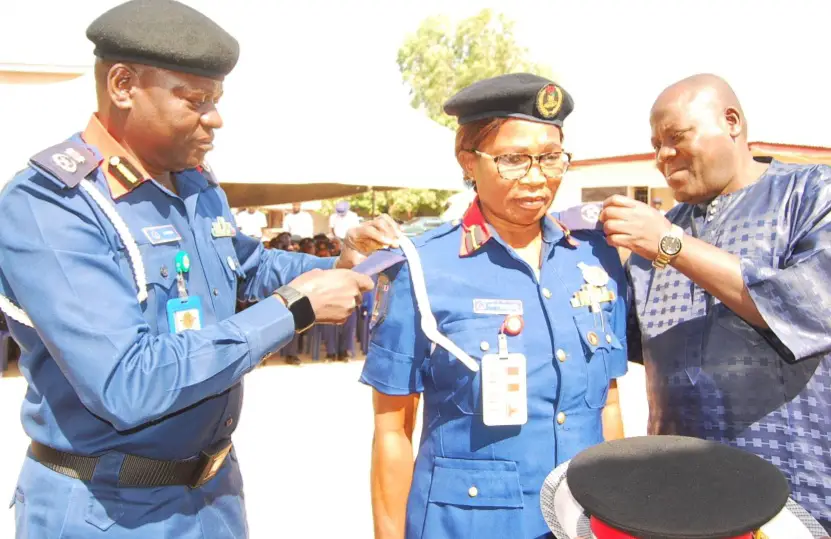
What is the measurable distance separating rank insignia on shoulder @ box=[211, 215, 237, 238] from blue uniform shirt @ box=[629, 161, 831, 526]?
1419mm

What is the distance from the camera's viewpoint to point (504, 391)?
1.91 meters

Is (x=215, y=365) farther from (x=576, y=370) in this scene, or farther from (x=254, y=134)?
(x=254, y=134)

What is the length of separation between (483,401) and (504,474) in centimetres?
21

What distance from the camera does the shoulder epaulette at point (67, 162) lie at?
1.80 meters

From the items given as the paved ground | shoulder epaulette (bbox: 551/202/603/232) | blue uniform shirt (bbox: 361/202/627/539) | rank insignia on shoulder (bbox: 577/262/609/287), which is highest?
shoulder epaulette (bbox: 551/202/603/232)

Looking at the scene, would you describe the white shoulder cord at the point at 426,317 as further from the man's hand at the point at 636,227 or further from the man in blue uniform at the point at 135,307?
the man's hand at the point at 636,227

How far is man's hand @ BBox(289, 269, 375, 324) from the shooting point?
79.4 inches

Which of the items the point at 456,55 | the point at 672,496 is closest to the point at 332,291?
the point at 672,496

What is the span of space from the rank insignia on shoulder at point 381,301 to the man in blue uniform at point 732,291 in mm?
678

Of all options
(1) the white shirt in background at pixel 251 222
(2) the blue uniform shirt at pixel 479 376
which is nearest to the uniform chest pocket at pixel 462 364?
(2) the blue uniform shirt at pixel 479 376

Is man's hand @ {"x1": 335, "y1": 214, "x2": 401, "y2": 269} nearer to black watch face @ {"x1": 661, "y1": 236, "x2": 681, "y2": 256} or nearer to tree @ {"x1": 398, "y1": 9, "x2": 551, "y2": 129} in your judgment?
black watch face @ {"x1": 661, "y1": 236, "x2": 681, "y2": 256}

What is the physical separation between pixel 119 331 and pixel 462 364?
0.90m

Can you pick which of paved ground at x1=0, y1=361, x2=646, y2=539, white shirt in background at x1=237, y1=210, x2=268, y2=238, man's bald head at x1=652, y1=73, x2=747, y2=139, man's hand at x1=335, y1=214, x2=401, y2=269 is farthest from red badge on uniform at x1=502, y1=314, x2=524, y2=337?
white shirt in background at x1=237, y1=210, x2=268, y2=238

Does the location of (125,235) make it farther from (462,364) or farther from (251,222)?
(251,222)
